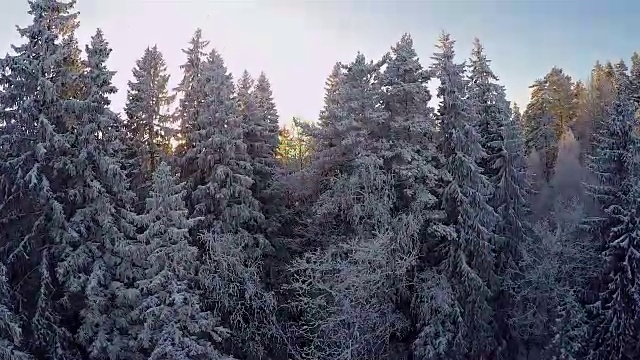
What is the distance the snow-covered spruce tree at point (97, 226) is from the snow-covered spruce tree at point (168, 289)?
706 mm

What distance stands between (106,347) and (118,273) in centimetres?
226

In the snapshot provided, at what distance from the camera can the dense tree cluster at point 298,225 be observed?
16.6 meters

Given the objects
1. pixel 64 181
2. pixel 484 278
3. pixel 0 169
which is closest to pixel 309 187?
pixel 484 278

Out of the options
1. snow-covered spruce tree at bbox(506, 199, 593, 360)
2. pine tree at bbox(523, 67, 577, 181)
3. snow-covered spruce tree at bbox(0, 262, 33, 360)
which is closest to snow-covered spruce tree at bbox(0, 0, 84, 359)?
snow-covered spruce tree at bbox(0, 262, 33, 360)

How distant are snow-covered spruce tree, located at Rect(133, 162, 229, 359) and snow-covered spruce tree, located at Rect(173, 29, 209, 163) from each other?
4383 millimetres

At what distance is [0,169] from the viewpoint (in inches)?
659

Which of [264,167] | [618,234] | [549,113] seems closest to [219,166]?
[264,167]

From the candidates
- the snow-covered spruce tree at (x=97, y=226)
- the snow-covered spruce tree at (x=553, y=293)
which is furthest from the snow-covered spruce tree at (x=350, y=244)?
the snow-covered spruce tree at (x=97, y=226)

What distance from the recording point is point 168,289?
16.7 meters

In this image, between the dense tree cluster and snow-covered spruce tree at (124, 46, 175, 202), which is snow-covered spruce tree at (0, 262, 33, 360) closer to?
the dense tree cluster

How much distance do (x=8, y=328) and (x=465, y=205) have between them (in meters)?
14.6

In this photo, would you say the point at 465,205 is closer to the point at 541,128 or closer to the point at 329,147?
the point at 329,147

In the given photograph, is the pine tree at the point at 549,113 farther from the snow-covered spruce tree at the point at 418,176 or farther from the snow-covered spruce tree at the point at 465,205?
the snow-covered spruce tree at the point at 418,176

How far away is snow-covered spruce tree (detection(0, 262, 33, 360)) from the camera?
1447 centimetres
